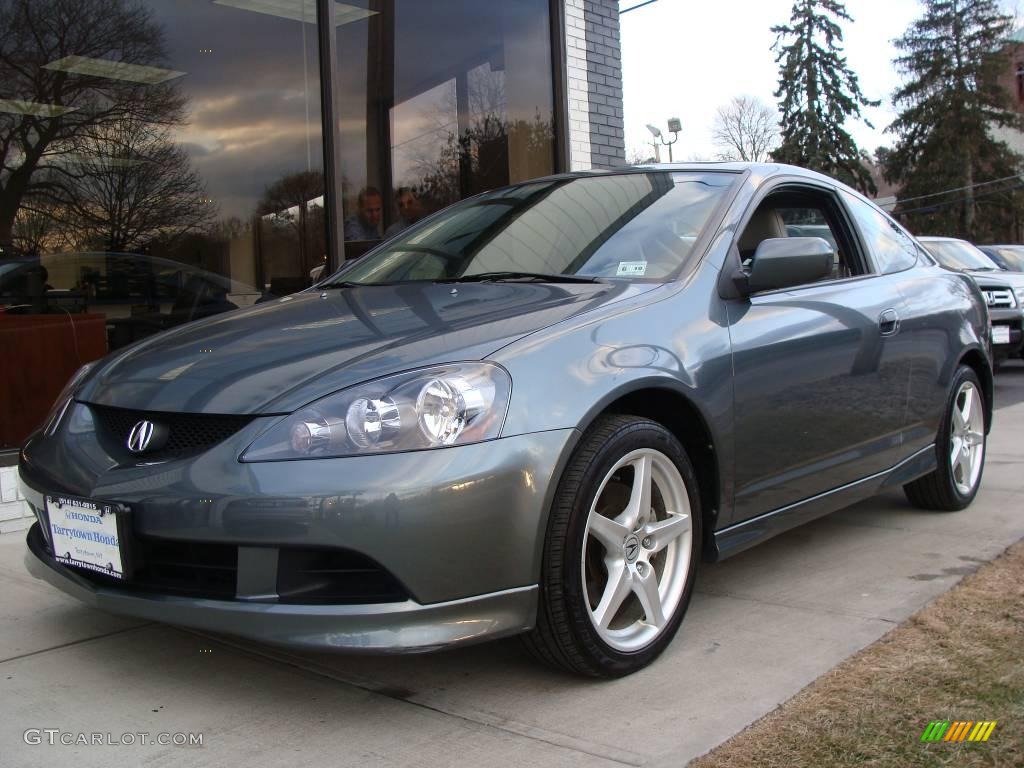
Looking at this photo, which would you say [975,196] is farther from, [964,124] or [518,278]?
[518,278]

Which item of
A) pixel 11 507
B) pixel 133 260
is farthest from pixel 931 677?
pixel 133 260

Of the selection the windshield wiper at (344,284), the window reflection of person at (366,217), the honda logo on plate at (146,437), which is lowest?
the honda logo on plate at (146,437)

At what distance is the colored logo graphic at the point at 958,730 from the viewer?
2.35 m

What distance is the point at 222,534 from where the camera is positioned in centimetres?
240

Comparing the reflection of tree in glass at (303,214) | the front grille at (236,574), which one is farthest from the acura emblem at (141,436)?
the reflection of tree in glass at (303,214)

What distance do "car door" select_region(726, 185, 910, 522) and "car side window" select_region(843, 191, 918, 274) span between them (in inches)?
3.7

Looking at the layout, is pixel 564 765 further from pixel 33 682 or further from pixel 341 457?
pixel 33 682

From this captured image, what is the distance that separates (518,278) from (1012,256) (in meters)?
11.2

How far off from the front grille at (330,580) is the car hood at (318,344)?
37cm

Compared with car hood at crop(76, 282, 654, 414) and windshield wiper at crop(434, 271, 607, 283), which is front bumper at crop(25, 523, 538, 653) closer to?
car hood at crop(76, 282, 654, 414)

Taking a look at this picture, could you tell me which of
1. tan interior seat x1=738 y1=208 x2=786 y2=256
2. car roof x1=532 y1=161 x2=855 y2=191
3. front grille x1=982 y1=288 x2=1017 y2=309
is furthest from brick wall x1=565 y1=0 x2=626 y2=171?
tan interior seat x1=738 y1=208 x2=786 y2=256

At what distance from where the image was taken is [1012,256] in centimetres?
1269

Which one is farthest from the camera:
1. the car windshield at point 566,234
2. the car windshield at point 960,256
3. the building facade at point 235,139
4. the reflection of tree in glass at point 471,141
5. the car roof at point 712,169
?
the car windshield at point 960,256

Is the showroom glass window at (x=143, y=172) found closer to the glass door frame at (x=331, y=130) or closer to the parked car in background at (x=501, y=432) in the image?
the glass door frame at (x=331, y=130)
